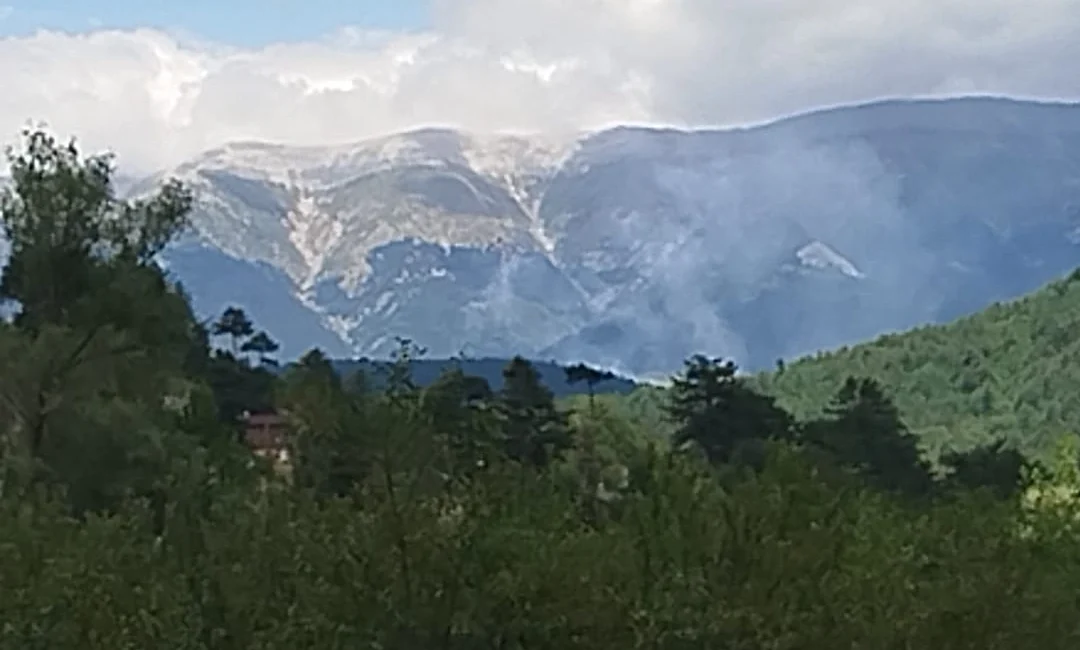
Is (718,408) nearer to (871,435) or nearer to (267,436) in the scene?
(871,435)

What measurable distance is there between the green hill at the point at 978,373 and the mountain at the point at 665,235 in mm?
54651

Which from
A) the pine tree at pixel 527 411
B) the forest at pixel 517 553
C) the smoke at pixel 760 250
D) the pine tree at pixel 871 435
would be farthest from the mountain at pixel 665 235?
the forest at pixel 517 553

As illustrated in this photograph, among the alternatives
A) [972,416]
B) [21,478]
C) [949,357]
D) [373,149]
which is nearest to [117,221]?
[21,478]

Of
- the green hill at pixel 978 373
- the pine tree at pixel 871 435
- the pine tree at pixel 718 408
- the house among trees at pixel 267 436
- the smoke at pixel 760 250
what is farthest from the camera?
the smoke at pixel 760 250

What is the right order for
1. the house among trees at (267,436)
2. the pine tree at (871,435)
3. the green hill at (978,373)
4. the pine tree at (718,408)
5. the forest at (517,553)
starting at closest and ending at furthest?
the forest at (517,553)
the house among trees at (267,436)
the pine tree at (871,435)
the pine tree at (718,408)
the green hill at (978,373)

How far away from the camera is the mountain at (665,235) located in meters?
144

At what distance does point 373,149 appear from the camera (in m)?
193

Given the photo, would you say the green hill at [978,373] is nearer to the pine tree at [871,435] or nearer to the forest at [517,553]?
the pine tree at [871,435]

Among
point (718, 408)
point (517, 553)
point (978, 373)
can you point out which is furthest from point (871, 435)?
point (978, 373)

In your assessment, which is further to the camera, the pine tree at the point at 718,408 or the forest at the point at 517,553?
the pine tree at the point at 718,408

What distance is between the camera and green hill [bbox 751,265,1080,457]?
61.7m

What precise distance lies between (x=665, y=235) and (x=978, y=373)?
308ft

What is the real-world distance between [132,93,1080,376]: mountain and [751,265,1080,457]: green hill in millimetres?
54651

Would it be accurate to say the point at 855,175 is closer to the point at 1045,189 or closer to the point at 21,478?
the point at 1045,189
